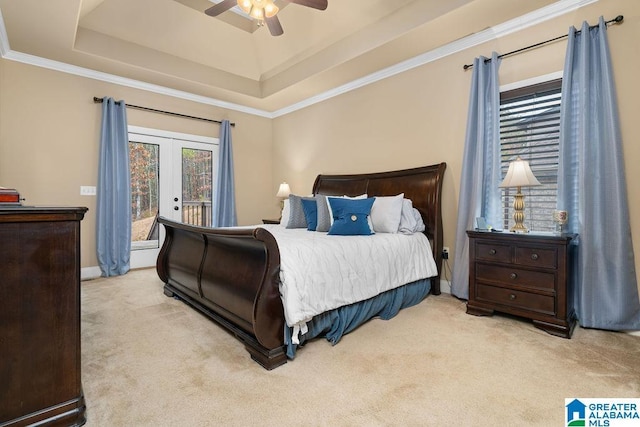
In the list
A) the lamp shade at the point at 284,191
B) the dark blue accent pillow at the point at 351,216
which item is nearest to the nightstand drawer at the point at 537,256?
the dark blue accent pillow at the point at 351,216

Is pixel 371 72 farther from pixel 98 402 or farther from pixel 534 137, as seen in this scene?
pixel 98 402

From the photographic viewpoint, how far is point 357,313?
2.48m

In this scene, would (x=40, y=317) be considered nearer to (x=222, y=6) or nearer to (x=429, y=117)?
(x=222, y=6)

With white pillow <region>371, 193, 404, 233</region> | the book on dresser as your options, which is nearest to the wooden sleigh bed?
white pillow <region>371, 193, 404, 233</region>

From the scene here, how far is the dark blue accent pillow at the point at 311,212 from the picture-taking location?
3496mm

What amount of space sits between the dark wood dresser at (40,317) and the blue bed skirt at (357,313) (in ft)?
3.54

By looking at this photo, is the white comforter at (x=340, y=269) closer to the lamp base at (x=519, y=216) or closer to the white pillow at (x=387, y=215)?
the white pillow at (x=387, y=215)

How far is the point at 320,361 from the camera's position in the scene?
6.62 ft

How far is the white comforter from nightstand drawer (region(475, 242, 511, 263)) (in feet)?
1.77

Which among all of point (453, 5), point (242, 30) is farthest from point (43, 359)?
point (242, 30)

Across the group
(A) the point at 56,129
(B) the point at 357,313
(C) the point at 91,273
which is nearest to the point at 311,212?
(B) the point at 357,313

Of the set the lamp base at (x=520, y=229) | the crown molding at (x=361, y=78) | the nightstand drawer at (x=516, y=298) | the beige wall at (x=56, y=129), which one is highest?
the crown molding at (x=361, y=78)

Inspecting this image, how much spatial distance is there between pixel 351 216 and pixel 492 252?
1271 millimetres

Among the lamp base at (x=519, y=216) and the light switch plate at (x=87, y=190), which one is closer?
the lamp base at (x=519, y=216)
